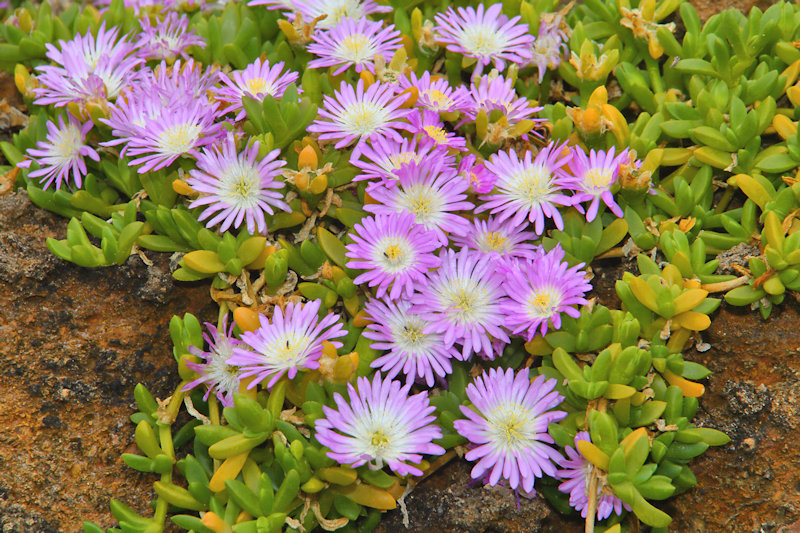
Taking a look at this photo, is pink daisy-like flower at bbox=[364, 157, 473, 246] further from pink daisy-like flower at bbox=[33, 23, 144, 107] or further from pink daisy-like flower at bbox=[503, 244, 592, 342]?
pink daisy-like flower at bbox=[33, 23, 144, 107]

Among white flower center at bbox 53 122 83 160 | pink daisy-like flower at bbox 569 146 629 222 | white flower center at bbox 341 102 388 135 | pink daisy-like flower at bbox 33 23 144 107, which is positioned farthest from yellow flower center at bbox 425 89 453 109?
white flower center at bbox 53 122 83 160

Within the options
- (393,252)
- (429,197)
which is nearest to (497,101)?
(429,197)

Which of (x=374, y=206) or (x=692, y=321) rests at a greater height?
(x=374, y=206)

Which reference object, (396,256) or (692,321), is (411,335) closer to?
(396,256)

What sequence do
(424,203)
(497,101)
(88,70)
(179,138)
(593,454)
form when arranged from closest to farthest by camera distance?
1. (593,454)
2. (424,203)
3. (179,138)
4. (497,101)
5. (88,70)

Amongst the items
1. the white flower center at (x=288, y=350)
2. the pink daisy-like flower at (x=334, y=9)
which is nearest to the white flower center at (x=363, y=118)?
the pink daisy-like flower at (x=334, y=9)

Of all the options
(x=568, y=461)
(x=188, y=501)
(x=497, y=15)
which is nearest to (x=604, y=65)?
(x=497, y=15)

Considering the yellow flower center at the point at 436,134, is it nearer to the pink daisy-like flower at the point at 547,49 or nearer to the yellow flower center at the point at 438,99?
the yellow flower center at the point at 438,99
